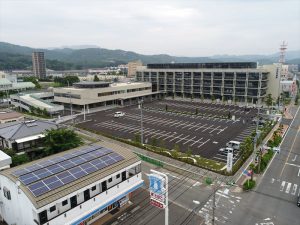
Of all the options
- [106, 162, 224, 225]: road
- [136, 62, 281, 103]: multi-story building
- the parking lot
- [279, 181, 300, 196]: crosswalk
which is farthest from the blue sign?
[136, 62, 281, 103]: multi-story building

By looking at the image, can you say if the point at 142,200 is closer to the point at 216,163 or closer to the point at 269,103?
the point at 216,163

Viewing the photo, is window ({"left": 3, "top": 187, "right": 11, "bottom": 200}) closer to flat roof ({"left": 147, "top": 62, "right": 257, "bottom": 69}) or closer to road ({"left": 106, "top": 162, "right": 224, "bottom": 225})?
road ({"left": 106, "top": 162, "right": 224, "bottom": 225})

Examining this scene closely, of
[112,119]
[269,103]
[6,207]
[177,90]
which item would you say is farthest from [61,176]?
[177,90]

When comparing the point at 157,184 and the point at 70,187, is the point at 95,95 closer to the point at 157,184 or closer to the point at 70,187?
the point at 70,187

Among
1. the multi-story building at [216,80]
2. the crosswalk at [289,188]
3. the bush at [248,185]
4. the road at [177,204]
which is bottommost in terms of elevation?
the road at [177,204]

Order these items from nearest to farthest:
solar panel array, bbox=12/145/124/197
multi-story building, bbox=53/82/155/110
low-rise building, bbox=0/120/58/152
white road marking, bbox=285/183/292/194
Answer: solar panel array, bbox=12/145/124/197 → white road marking, bbox=285/183/292/194 → low-rise building, bbox=0/120/58/152 → multi-story building, bbox=53/82/155/110

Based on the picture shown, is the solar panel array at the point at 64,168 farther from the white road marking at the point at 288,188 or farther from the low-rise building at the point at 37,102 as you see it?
the low-rise building at the point at 37,102

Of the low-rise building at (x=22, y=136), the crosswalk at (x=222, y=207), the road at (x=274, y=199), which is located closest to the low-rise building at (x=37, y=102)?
the low-rise building at (x=22, y=136)
